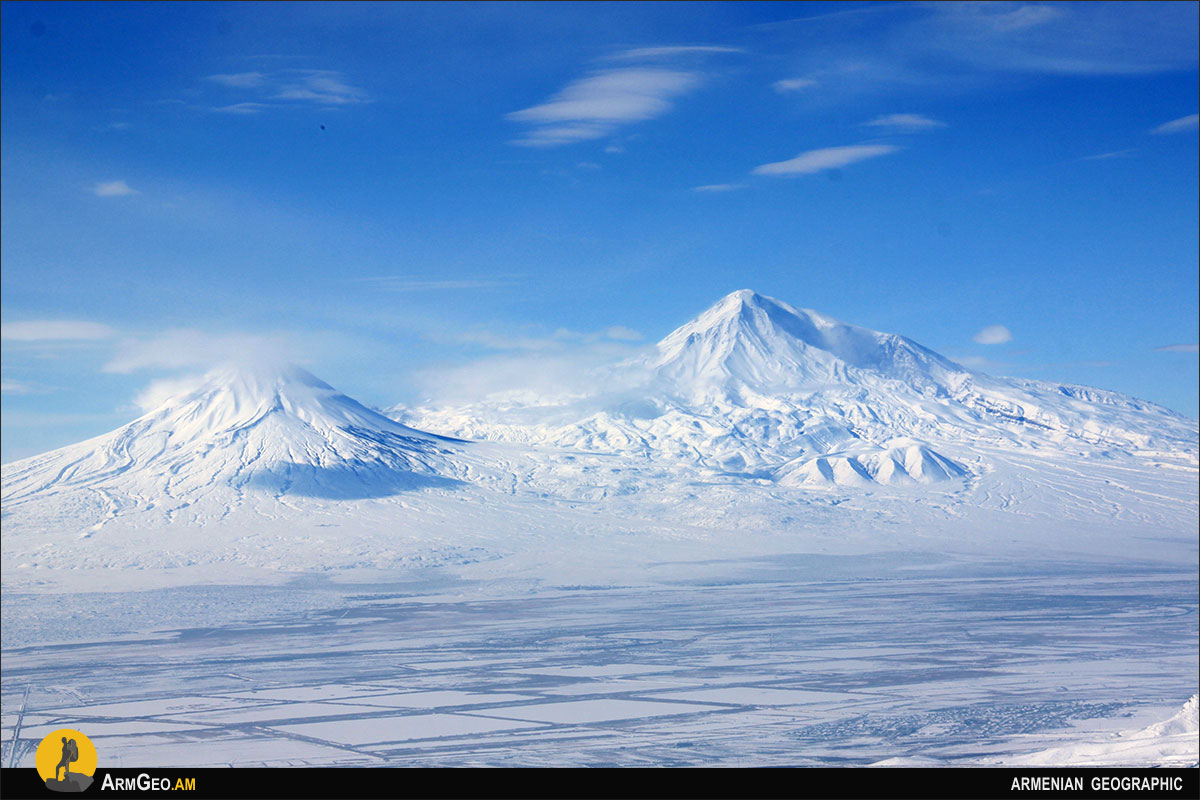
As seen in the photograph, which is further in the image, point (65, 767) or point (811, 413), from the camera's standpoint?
point (811, 413)

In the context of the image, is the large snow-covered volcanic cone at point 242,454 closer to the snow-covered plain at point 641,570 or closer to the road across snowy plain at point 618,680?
the snow-covered plain at point 641,570

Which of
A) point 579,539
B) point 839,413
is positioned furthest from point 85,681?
point 839,413

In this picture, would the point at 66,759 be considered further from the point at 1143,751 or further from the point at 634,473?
the point at 634,473

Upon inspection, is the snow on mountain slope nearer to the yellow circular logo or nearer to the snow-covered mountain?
the yellow circular logo

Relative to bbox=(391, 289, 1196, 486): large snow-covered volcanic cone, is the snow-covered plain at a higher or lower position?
lower

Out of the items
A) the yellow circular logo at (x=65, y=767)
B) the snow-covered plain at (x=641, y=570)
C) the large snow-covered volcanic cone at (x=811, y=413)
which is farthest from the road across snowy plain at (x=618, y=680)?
the large snow-covered volcanic cone at (x=811, y=413)

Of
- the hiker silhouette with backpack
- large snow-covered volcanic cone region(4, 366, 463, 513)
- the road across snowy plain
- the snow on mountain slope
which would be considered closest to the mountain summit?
large snow-covered volcanic cone region(4, 366, 463, 513)

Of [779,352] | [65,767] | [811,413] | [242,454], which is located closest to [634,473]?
[811,413]
